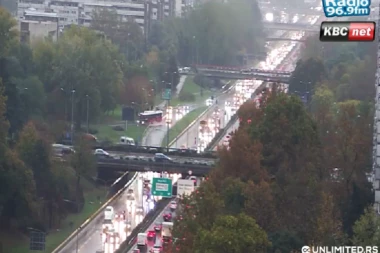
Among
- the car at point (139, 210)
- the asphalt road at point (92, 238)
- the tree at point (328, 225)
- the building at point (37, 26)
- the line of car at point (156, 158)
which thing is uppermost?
Answer: the building at point (37, 26)

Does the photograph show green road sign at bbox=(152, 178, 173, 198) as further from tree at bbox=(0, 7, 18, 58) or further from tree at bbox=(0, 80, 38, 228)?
tree at bbox=(0, 7, 18, 58)

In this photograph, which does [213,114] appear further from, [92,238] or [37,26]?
[92,238]

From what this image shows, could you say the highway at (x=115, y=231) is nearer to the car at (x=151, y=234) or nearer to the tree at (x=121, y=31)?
the car at (x=151, y=234)

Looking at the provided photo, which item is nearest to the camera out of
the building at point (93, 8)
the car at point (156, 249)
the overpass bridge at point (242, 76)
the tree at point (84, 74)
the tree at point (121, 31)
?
the car at point (156, 249)

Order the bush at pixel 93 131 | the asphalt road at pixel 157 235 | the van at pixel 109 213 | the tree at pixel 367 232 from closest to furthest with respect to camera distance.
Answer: the tree at pixel 367 232 < the asphalt road at pixel 157 235 < the van at pixel 109 213 < the bush at pixel 93 131

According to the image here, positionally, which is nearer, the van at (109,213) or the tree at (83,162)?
the van at (109,213)

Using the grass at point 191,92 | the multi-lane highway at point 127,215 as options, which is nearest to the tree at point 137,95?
the grass at point 191,92

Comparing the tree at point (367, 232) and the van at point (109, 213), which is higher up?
the tree at point (367, 232)
